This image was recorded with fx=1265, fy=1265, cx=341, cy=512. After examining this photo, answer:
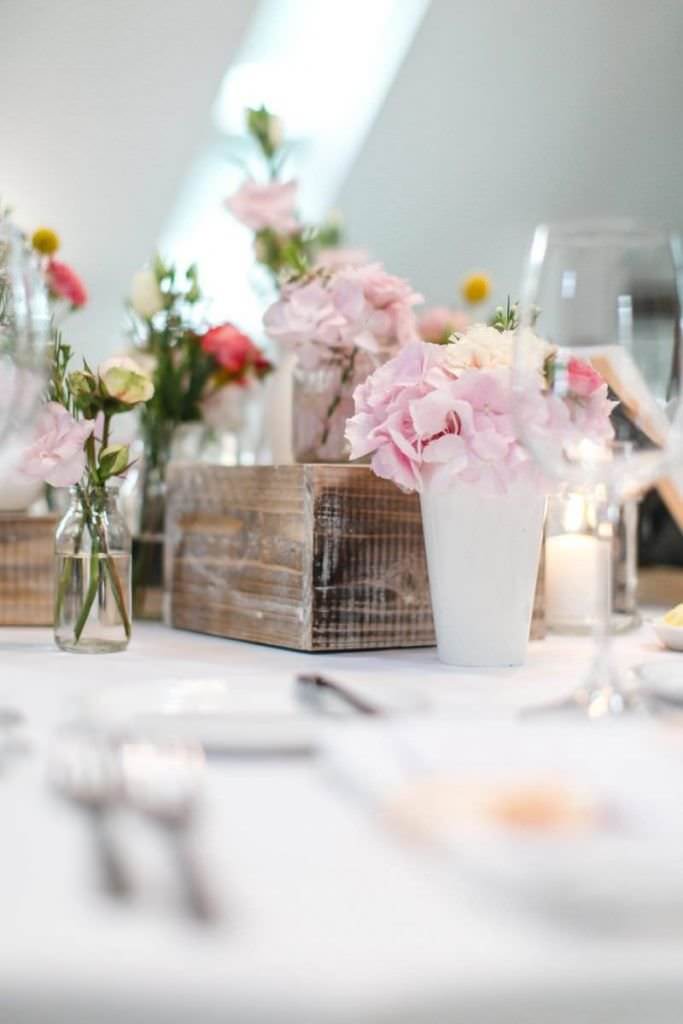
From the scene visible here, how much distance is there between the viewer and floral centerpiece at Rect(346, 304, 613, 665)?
2.93 feet

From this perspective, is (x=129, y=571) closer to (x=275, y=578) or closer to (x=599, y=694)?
(x=275, y=578)

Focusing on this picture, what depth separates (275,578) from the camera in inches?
41.2

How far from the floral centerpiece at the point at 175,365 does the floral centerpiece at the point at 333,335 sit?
0.20 m

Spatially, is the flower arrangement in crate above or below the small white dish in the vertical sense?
above

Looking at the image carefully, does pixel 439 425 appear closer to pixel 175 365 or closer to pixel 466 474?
pixel 466 474

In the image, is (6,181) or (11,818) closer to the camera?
(11,818)

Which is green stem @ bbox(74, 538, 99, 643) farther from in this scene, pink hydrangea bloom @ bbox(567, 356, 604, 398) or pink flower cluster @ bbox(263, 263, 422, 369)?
pink hydrangea bloom @ bbox(567, 356, 604, 398)

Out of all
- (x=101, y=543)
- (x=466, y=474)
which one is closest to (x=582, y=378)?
(x=466, y=474)

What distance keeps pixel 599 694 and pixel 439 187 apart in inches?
107

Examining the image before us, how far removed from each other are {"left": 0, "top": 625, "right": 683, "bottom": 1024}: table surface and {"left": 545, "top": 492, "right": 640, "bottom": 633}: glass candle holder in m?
0.70

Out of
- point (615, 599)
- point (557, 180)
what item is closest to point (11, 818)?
point (615, 599)

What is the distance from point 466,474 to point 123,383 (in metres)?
0.29

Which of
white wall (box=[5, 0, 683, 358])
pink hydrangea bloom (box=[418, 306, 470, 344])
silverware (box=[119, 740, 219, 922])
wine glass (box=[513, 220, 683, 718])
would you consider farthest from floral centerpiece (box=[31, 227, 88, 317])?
white wall (box=[5, 0, 683, 358])

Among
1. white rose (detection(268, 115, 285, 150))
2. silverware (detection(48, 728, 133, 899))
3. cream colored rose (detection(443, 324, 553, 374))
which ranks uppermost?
white rose (detection(268, 115, 285, 150))
